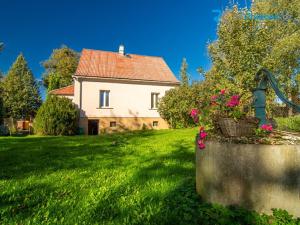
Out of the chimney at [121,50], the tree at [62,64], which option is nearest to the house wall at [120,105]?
the chimney at [121,50]

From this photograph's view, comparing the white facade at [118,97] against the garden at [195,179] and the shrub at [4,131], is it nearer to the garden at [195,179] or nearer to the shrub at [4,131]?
the shrub at [4,131]

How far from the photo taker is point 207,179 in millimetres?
3271

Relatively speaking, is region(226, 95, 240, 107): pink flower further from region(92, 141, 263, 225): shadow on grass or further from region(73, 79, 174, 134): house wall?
region(73, 79, 174, 134): house wall

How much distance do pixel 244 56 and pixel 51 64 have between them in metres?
38.7

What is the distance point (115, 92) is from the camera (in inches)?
845

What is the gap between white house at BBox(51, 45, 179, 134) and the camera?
20375 millimetres

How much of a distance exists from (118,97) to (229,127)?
62.1 feet

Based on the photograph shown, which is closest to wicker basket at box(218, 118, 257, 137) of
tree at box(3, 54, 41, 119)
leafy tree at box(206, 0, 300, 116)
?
leafy tree at box(206, 0, 300, 116)

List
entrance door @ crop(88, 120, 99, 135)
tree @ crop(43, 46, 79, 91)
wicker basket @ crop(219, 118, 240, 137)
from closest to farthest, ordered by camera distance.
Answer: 1. wicker basket @ crop(219, 118, 240, 137)
2. entrance door @ crop(88, 120, 99, 135)
3. tree @ crop(43, 46, 79, 91)

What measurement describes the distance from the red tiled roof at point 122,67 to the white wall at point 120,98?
0.81 m

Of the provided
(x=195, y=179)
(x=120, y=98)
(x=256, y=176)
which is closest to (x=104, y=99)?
(x=120, y=98)

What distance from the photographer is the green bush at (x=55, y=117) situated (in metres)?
17.4

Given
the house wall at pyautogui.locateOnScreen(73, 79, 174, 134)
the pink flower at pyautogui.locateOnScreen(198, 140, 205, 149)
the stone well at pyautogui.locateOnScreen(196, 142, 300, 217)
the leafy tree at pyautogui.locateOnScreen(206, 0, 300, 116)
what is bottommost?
the stone well at pyautogui.locateOnScreen(196, 142, 300, 217)

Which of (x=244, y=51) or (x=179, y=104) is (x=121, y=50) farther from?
(x=244, y=51)
